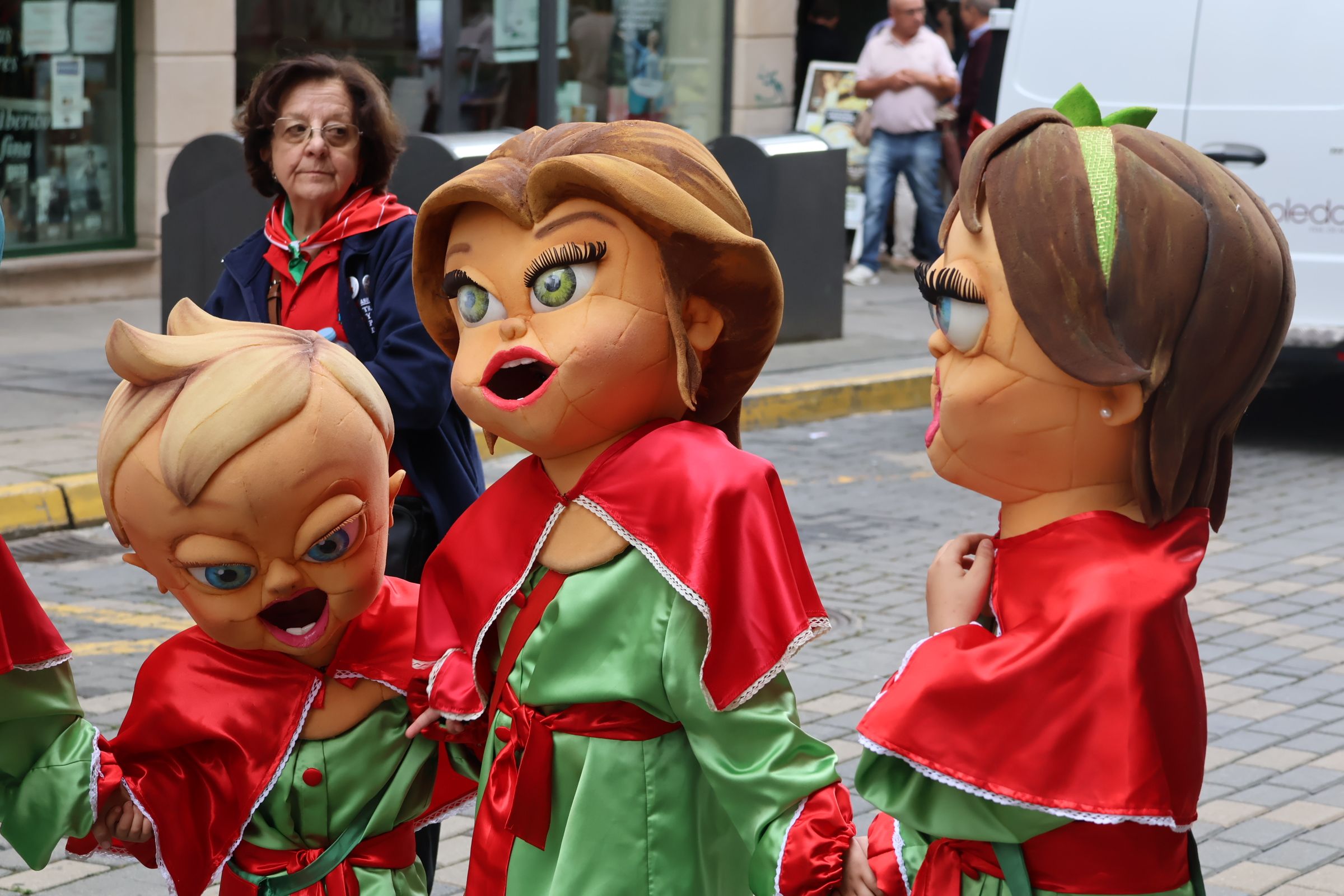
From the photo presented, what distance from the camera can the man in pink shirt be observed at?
14242 mm

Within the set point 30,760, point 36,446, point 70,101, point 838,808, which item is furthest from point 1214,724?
point 70,101

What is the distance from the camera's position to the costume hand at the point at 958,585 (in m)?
2.50

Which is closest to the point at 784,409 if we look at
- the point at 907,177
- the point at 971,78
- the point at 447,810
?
the point at 907,177

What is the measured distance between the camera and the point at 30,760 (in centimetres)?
294

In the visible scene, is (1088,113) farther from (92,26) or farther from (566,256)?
(92,26)

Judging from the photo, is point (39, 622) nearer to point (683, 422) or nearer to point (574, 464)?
point (574, 464)

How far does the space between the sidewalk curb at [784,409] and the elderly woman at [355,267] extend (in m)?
3.50

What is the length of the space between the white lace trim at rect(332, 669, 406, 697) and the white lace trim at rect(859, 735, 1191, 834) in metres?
0.86

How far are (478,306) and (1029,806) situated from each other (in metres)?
1.07

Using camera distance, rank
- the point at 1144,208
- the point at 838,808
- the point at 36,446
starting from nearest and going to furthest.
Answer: the point at 1144,208
the point at 838,808
the point at 36,446

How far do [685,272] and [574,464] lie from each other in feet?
1.13

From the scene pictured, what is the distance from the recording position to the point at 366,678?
2.96 meters

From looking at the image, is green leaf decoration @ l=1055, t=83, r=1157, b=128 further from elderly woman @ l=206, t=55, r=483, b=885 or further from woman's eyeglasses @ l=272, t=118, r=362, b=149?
woman's eyeglasses @ l=272, t=118, r=362, b=149

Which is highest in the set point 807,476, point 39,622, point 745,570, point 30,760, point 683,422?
point 683,422
